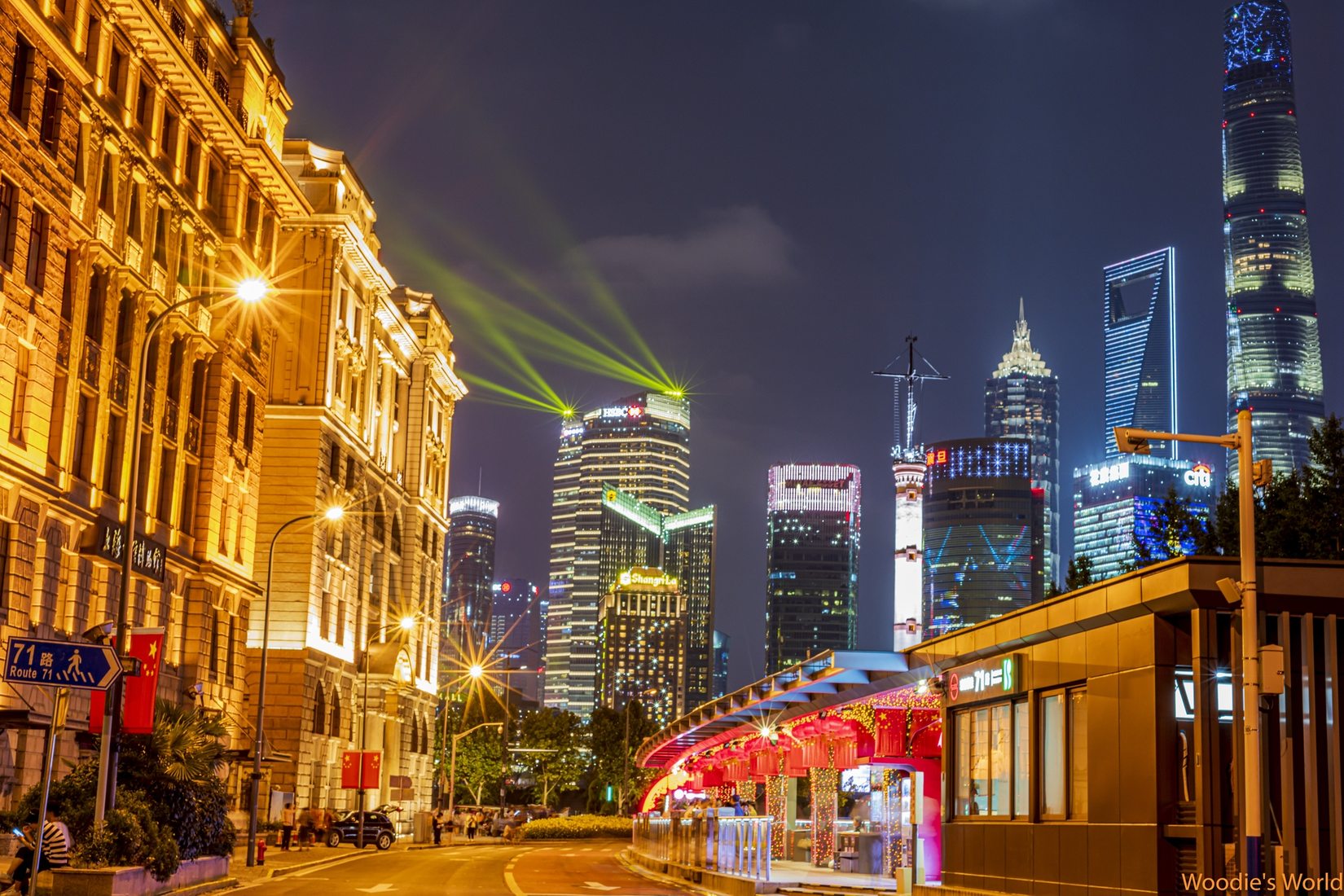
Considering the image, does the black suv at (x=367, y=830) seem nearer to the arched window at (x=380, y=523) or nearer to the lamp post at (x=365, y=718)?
the lamp post at (x=365, y=718)

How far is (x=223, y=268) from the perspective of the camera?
189ft

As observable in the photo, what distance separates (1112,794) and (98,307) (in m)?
34.0

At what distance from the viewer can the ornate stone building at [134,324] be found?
39875 millimetres

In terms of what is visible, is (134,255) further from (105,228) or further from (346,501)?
(346,501)

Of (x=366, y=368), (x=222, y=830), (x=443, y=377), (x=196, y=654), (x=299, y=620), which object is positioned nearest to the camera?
(x=222, y=830)

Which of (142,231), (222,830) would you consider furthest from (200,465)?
(222,830)

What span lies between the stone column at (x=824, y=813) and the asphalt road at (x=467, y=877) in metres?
6.15

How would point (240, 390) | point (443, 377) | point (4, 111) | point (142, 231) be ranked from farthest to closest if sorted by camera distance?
point (443, 377) → point (240, 390) → point (142, 231) → point (4, 111)

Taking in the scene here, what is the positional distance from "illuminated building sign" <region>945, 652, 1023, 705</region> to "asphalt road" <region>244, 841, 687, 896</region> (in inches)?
335

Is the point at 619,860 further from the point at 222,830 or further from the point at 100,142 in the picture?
the point at 100,142

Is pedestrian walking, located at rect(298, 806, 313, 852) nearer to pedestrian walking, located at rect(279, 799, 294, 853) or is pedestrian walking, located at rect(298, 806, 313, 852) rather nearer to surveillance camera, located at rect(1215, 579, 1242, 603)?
pedestrian walking, located at rect(279, 799, 294, 853)

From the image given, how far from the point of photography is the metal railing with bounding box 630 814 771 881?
3362 centimetres

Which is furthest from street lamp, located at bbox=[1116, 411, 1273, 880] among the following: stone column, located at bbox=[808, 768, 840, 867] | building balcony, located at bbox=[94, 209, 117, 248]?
building balcony, located at bbox=[94, 209, 117, 248]

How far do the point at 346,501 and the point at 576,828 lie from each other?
25.8 meters
